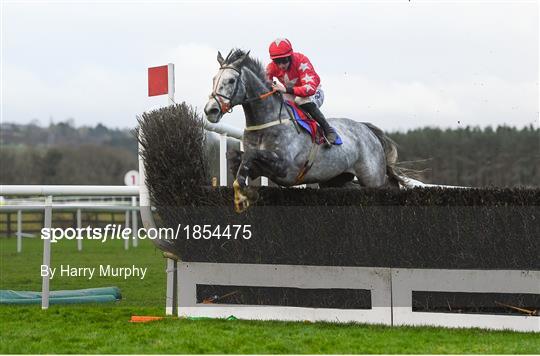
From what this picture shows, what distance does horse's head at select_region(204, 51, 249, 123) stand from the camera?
5.08 meters

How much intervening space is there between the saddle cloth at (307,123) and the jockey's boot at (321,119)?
3 centimetres

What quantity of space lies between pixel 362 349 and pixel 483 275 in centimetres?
118

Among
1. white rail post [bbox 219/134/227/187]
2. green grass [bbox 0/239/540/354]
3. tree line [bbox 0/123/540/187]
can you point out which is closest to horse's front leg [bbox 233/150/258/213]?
green grass [bbox 0/239/540/354]

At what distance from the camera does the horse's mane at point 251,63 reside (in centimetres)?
538

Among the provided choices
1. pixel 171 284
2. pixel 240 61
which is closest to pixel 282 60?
pixel 240 61

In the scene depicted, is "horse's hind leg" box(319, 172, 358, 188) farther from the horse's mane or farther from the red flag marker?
the red flag marker

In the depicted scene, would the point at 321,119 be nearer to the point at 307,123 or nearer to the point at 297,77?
the point at 307,123

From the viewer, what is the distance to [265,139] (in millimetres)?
5516

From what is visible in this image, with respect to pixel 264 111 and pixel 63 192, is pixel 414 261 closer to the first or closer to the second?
pixel 264 111

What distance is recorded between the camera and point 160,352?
407 cm

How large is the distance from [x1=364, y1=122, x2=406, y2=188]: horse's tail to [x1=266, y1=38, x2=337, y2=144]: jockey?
97 cm

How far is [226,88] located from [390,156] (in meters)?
2.06

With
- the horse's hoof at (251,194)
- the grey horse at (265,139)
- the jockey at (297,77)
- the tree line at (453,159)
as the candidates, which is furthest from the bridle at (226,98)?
the tree line at (453,159)

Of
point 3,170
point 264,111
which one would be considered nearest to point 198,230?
point 264,111
